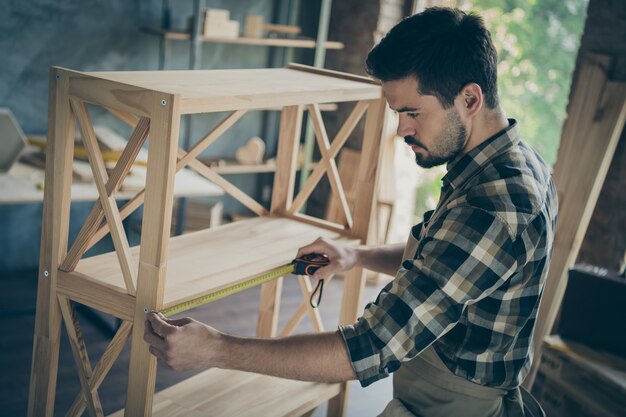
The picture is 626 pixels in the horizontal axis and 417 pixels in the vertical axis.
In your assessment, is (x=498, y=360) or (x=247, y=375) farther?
(x=247, y=375)

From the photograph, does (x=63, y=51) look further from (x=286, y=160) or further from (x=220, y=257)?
(x=220, y=257)

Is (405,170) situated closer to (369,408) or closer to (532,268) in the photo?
(369,408)

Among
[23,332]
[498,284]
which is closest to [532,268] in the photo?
[498,284]

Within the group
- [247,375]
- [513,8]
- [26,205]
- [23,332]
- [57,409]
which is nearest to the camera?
[247,375]

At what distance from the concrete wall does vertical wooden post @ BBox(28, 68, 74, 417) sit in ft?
9.55

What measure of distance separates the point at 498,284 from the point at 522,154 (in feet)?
1.38

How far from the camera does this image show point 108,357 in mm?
2018

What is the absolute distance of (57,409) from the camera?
3412 mm

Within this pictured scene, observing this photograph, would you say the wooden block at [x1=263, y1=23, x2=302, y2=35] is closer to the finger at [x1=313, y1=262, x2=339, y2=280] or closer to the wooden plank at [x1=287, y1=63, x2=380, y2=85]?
the wooden plank at [x1=287, y1=63, x2=380, y2=85]

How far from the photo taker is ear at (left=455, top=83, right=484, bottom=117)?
1957mm

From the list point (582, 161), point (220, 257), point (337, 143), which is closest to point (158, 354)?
point (220, 257)

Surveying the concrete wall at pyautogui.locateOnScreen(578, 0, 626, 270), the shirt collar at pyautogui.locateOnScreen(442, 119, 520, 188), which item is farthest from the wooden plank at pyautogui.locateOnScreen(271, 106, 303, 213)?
the concrete wall at pyautogui.locateOnScreen(578, 0, 626, 270)

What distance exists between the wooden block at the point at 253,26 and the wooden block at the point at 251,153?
79cm

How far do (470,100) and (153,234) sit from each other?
94 centimetres
